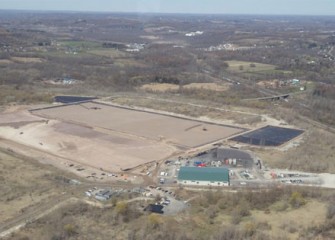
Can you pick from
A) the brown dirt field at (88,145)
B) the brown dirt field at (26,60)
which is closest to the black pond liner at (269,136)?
the brown dirt field at (88,145)

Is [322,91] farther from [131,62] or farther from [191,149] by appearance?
[131,62]

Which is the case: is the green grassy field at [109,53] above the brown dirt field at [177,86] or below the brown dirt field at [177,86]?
above

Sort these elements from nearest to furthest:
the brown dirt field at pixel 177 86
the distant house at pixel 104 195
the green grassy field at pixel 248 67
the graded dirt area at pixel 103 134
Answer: the distant house at pixel 104 195 < the graded dirt area at pixel 103 134 < the brown dirt field at pixel 177 86 < the green grassy field at pixel 248 67

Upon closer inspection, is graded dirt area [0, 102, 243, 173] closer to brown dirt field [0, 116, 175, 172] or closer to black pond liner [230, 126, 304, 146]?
brown dirt field [0, 116, 175, 172]

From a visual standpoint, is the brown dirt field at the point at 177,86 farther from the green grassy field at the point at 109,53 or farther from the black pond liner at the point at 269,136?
the green grassy field at the point at 109,53

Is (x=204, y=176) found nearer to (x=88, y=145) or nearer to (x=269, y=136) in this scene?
(x=88, y=145)

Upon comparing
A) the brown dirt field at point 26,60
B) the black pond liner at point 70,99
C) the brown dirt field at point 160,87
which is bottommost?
the black pond liner at point 70,99

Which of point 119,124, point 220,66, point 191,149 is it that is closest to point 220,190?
point 191,149

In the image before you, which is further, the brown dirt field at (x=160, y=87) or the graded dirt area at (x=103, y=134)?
the brown dirt field at (x=160, y=87)

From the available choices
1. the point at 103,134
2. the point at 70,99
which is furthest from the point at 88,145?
the point at 70,99
